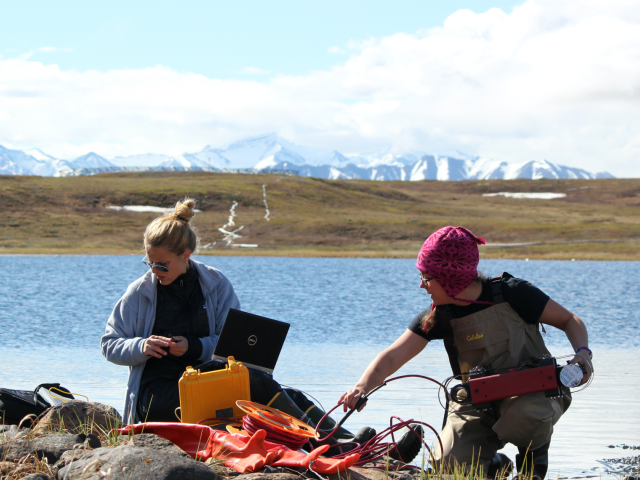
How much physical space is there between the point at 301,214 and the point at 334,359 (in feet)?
233

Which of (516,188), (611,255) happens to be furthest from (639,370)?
(516,188)

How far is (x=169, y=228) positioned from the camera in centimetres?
451

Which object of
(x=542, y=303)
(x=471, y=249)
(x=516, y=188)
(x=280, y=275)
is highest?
(x=516, y=188)

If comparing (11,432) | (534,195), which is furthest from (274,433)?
(534,195)

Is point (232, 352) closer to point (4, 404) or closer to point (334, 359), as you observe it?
point (4, 404)

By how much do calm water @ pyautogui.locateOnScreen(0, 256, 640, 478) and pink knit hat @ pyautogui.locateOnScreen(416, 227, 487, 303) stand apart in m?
1.92

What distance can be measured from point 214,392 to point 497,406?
5.36 ft

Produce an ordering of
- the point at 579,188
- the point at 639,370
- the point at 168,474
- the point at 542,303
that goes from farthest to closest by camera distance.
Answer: the point at 579,188 → the point at 639,370 → the point at 542,303 → the point at 168,474

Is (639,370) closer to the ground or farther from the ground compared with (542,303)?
closer to the ground

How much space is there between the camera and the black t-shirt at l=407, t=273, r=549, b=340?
3926 mm

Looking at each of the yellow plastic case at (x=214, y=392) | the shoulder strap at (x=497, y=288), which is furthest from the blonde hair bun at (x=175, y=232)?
the shoulder strap at (x=497, y=288)

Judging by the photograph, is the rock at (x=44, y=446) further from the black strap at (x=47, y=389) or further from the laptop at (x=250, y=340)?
the black strap at (x=47, y=389)

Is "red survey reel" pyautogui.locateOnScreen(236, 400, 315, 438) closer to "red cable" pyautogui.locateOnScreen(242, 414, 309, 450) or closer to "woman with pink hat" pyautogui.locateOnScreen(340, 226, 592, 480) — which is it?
"red cable" pyautogui.locateOnScreen(242, 414, 309, 450)

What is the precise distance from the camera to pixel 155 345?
4.31 metres
